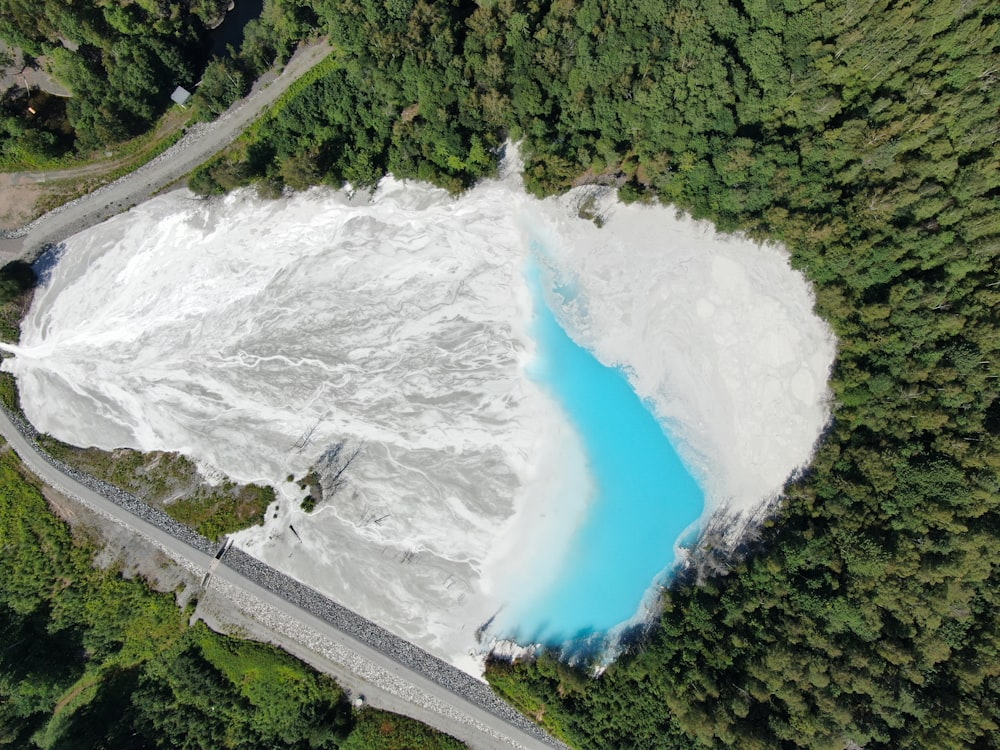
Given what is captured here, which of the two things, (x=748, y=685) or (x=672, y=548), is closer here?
(x=748, y=685)

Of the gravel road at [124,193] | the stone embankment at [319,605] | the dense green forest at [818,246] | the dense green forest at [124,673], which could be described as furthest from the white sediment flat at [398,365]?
the dense green forest at [124,673]

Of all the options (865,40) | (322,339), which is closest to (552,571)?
(322,339)

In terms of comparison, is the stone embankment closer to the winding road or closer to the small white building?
the winding road

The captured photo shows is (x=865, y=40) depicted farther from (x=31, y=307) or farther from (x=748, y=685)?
(x=31, y=307)

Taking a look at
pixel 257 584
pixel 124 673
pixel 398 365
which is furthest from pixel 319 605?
pixel 398 365

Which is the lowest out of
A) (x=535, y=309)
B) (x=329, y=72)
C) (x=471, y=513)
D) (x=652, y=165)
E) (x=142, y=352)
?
(x=142, y=352)

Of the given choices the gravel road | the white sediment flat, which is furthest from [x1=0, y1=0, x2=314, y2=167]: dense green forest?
the white sediment flat

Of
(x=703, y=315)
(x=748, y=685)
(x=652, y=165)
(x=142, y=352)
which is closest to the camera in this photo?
(x=748, y=685)

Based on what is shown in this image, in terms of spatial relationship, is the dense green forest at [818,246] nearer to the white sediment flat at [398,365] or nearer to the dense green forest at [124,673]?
the white sediment flat at [398,365]
